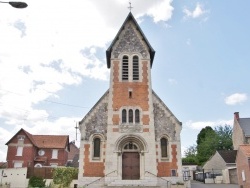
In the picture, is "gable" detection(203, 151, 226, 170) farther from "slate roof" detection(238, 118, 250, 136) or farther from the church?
the church

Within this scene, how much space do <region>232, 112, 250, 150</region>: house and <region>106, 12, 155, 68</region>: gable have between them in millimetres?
24760

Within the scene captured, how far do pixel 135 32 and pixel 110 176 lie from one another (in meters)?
14.5

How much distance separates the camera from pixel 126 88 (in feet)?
85.1

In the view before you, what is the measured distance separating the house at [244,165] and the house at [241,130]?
18.7m

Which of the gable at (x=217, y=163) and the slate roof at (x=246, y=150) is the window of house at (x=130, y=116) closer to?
the slate roof at (x=246, y=150)

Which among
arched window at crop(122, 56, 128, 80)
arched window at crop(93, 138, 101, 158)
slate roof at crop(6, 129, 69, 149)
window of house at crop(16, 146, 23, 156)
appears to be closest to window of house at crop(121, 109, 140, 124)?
arched window at crop(93, 138, 101, 158)

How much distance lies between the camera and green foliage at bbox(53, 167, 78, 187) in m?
25.4

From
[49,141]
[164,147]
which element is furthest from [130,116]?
[49,141]

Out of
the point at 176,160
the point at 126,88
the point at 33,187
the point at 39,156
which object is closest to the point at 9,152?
the point at 39,156

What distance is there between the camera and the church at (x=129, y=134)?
2336cm

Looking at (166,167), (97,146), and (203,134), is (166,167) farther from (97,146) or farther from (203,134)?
(203,134)

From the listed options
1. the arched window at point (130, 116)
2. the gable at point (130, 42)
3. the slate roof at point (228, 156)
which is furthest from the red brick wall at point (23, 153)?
Answer: the slate roof at point (228, 156)

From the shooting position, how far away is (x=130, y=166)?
23875 millimetres

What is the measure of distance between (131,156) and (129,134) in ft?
6.49
